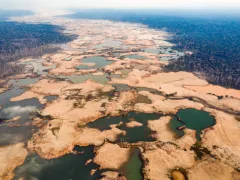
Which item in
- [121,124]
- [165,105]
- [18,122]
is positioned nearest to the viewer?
[121,124]

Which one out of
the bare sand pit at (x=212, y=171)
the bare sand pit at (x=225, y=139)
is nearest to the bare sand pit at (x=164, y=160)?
the bare sand pit at (x=212, y=171)

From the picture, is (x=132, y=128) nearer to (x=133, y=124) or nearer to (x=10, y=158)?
(x=133, y=124)

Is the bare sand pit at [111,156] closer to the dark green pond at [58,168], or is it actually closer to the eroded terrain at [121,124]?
the eroded terrain at [121,124]

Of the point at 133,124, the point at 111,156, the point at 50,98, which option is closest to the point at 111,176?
the point at 111,156

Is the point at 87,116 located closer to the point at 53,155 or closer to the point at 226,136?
the point at 53,155

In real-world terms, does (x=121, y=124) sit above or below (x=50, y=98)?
below
